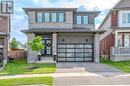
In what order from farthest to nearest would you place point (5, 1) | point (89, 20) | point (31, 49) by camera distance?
point (89, 20) → point (31, 49) → point (5, 1)

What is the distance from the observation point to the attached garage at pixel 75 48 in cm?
5138

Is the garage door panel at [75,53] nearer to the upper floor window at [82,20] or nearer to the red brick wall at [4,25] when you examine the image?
the upper floor window at [82,20]

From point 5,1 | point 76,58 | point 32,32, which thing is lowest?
point 76,58

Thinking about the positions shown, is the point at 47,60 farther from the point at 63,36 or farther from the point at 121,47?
the point at 121,47

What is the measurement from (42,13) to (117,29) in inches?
395

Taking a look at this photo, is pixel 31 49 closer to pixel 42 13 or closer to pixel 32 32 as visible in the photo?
pixel 32 32

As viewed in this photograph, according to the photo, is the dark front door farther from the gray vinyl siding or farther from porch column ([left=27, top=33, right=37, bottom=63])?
porch column ([left=27, top=33, right=37, bottom=63])

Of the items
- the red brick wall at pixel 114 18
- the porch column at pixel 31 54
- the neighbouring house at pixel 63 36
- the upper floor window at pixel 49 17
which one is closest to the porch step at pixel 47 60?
the neighbouring house at pixel 63 36

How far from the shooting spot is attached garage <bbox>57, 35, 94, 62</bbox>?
2023 inches

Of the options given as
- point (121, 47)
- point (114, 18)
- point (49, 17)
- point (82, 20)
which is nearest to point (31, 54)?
point (49, 17)

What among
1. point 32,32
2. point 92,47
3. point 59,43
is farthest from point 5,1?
point 92,47

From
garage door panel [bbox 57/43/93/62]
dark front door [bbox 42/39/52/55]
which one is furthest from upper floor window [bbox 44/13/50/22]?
garage door panel [bbox 57/43/93/62]

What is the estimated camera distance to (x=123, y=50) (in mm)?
49062

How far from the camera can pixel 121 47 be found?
163ft
